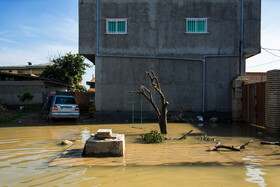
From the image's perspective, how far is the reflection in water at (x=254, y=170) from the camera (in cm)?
411

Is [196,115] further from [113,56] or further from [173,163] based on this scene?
[173,163]

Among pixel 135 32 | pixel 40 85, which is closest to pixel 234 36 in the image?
pixel 135 32

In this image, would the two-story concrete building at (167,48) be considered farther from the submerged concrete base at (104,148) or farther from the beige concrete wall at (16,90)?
the submerged concrete base at (104,148)

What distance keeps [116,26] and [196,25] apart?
5014mm

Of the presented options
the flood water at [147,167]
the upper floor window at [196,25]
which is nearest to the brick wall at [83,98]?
the upper floor window at [196,25]

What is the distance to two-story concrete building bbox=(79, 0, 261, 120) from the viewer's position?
1478 cm

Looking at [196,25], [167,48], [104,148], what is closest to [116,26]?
[167,48]

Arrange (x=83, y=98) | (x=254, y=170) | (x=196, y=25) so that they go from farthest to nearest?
(x=83, y=98)
(x=196, y=25)
(x=254, y=170)

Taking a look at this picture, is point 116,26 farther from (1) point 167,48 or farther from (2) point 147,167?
(2) point 147,167

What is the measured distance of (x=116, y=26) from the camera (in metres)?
15.0

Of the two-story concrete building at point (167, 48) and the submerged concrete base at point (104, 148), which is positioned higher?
the two-story concrete building at point (167, 48)

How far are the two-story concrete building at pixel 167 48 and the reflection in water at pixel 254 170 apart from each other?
9.23 meters

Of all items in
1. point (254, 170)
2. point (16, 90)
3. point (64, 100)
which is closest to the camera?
point (254, 170)

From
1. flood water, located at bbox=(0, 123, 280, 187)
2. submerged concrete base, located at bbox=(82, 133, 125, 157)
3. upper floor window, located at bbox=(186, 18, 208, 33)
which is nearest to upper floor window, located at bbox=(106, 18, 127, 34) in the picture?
upper floor window, located at bbox=(186, 18, 208, 33)
